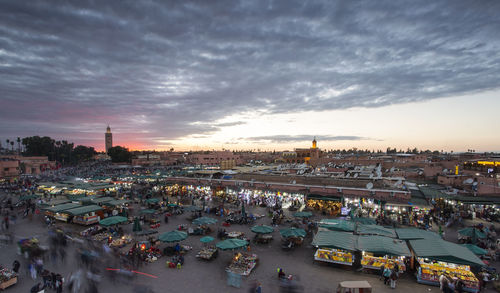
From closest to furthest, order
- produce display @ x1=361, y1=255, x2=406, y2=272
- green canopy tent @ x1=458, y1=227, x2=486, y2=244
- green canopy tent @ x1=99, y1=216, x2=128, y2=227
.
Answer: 1. produce display @ x1=361, y1=255, x2=406, y2=272
2. green canopy tent @ x1=458, y1=227, x2=486, y2=244
3. green canopy tent @ x1=99, y1=216, x2=128, y2=227

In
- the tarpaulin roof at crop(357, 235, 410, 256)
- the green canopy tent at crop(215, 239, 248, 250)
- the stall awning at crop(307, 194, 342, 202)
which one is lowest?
the green canopy tent at crop(215, 239, 248, 250)

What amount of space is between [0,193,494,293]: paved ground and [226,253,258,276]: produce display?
0.90 ft

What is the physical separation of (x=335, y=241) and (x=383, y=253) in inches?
85.1

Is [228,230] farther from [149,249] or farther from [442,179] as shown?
[442,179]

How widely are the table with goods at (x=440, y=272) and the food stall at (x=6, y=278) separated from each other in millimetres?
17596

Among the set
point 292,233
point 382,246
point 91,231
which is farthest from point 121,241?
point 382,246

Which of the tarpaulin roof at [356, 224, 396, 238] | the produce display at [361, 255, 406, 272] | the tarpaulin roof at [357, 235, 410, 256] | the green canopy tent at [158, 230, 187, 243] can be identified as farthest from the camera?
the tarpaulin roof at [356, 224, 396, 238]

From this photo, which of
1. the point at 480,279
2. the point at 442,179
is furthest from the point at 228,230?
the point at 442,179

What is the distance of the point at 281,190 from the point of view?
2520 cm

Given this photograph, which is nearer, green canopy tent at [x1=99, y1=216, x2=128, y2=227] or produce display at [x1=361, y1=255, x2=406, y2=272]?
produce display at [x1=361, y1=255, x2=406, y2=272]

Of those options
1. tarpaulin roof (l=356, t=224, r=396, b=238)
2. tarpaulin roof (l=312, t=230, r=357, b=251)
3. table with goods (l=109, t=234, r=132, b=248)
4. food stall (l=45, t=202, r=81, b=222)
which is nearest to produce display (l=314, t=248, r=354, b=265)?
tarpaulin roof (l=312, t=230, r=357, b=251)

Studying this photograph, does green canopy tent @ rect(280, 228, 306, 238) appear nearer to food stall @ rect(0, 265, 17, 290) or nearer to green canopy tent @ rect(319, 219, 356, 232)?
green canopy tent @ rect(319, 219, 356, 232)

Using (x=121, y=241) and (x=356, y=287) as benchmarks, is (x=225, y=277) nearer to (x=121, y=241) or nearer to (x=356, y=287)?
(x=356, y=287)

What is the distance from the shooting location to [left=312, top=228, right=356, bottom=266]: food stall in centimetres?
1187
